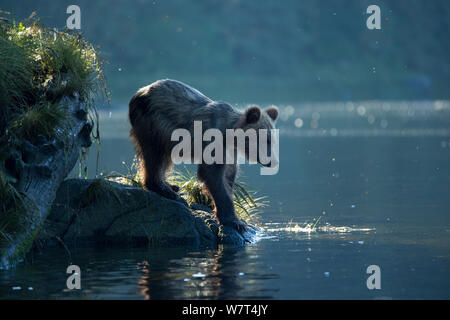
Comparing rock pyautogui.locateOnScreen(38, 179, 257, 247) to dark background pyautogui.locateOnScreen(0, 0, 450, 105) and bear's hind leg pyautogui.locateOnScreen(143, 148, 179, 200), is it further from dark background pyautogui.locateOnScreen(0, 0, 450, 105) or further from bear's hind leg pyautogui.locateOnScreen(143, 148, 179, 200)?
dark background pyautogui.locateOnScreen(0, 0, 450, 105)

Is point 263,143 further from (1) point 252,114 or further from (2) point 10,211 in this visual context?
(2) point 10,211

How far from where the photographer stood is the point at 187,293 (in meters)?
9.70

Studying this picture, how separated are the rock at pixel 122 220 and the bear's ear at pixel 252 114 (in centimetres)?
173

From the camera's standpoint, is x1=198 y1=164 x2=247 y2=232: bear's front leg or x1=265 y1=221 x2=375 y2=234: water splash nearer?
x1=198 y1=164 x2=247 y2=232: bear's front leg

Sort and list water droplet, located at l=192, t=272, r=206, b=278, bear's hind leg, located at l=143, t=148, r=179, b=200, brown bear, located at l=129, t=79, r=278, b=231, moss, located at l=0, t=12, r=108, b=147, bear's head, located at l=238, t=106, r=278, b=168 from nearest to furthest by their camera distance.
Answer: water droplet, located at l=192, t=272, r=206, b=278 < moss, located at l=0, t=12, r=108, b=147 < brown bear, located at l=129, t=79, r=278, b=231 < bear's head, located at l=238, t=106, r=278, b=168 < bear's hind leg, located at l=143, t=148, r=179, b=200

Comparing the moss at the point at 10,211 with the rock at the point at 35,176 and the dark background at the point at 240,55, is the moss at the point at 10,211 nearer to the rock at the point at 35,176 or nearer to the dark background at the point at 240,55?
the rock at the point at 35,176

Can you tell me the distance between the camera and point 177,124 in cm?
1364

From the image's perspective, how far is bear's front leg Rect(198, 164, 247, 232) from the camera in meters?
13.3

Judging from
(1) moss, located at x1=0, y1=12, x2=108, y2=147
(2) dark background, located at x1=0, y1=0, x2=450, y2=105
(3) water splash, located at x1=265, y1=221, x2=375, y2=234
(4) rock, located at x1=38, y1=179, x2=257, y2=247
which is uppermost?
(2) dark background, located at x1=0, y1=0, x2=450, y2=105

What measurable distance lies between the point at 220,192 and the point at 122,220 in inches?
63.0

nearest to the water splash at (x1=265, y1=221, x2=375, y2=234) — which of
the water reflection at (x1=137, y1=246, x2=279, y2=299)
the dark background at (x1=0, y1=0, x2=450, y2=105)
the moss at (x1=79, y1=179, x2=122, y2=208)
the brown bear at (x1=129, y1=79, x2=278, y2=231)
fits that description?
the brown bear at (x1=129, y1=79, x2=278, y2=231)

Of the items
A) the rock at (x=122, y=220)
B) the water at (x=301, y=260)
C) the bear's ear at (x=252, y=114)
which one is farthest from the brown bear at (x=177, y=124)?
the water at (x=301, y=260)

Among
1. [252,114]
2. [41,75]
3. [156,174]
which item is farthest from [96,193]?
[252,114]
